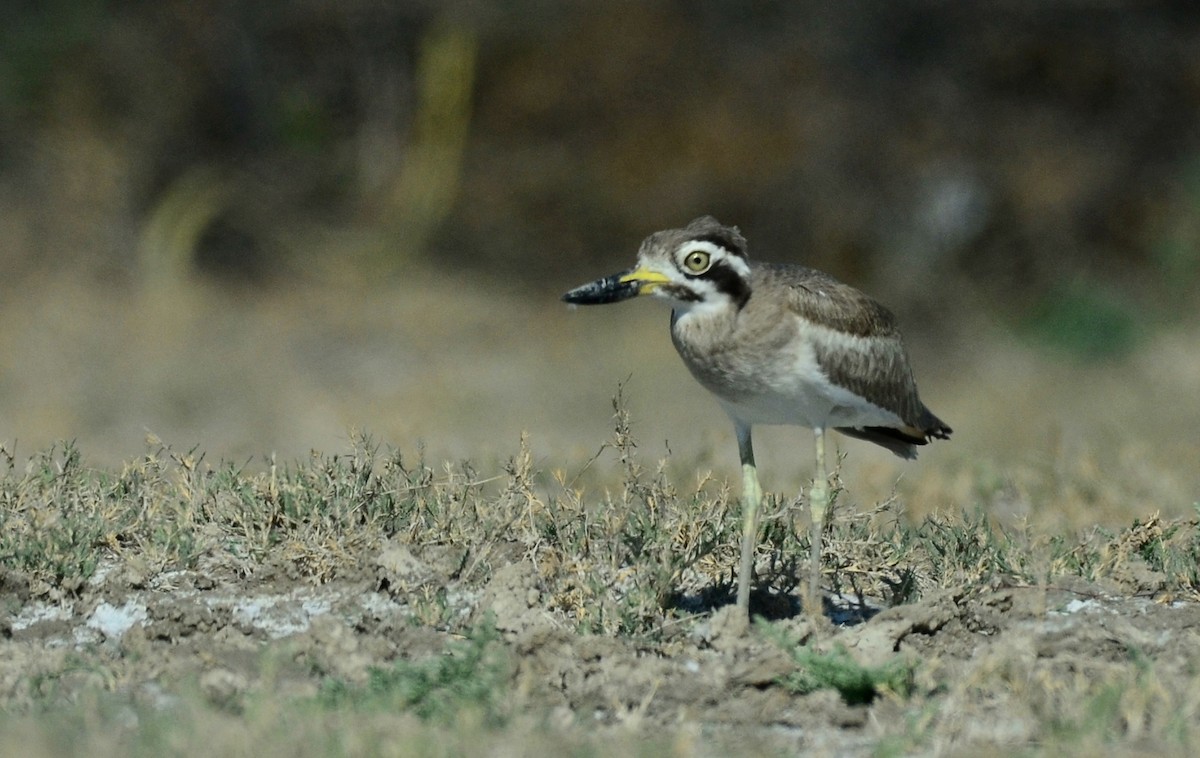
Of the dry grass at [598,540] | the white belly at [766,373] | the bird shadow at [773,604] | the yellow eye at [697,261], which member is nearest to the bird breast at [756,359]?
A: the white belly at [766,373]

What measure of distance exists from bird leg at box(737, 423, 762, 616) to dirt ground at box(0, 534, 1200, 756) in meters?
0.16

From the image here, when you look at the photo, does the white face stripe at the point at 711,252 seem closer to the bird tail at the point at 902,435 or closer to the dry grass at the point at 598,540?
the dry grass at the point at 598,540

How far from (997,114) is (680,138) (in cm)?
311

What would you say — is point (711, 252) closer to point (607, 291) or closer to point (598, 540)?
point (607, 291)

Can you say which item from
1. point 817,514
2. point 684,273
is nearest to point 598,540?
point 817,514

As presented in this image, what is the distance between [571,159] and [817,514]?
11.1 metres

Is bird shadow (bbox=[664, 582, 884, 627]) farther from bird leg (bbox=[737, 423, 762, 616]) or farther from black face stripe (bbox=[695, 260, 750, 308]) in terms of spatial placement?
black face stripe (bbox=[695, 260, 750, 308])

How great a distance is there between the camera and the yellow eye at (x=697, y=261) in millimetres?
5176

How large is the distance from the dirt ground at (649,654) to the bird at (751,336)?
1.48 ft

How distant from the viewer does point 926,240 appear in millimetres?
15406

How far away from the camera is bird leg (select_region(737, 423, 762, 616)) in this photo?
5.21m

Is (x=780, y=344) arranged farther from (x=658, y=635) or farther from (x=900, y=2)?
(x=900, y=2)

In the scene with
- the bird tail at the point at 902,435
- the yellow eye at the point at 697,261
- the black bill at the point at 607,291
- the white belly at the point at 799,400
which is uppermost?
the yellow eye at the point at 697,261

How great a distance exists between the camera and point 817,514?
5.30m
